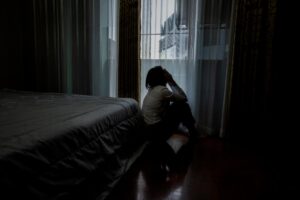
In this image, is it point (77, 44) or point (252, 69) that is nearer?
point (252, 69)

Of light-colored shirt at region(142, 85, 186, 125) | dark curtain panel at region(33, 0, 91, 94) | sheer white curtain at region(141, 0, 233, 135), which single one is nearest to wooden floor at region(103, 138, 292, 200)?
light-colored shirt at region(142, 85, 186, 125)

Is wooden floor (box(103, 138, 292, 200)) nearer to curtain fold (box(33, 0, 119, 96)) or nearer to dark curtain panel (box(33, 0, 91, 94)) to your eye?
curtain fold (box(33, 0, 119, 96))

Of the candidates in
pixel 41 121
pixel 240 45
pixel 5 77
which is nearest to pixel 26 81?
pixel 5 77

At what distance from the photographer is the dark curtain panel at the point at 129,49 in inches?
118

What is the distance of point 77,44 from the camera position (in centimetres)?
332

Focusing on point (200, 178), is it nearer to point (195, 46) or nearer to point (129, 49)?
point (195, 46)

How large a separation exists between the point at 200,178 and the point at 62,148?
1.22 metres

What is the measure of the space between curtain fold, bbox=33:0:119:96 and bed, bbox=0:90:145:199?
1.43m

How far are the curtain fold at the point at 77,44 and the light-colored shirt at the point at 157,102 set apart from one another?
3.82 ft

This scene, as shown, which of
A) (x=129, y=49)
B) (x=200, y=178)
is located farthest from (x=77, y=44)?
(x=200, y=178)

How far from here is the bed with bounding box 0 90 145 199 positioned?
35.2 inches

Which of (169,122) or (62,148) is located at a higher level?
(62,148)

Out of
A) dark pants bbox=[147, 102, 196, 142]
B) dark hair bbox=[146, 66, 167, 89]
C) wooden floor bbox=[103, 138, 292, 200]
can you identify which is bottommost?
wooden floor bbox=[103, 138, 292, 200]

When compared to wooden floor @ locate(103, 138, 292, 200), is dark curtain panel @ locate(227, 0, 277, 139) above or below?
above
